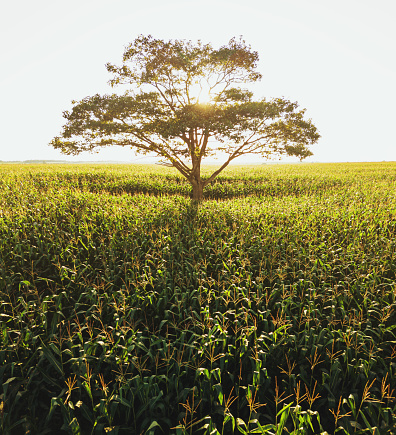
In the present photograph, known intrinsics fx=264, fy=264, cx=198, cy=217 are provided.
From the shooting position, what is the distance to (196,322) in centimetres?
483

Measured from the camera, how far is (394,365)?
399 cm

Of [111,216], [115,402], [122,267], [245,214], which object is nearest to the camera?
[115,402]

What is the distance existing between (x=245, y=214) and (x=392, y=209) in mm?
7201

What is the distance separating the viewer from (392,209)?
12625 millimetres

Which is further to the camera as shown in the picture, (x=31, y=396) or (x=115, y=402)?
(x=31, y=396)

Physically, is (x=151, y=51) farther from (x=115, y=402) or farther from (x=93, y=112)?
(x=115, y=402)

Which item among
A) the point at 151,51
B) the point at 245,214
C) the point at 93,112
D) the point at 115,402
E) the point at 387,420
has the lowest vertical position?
the point at 387,420

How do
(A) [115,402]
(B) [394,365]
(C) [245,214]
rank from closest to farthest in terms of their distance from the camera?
(A) [115,402], (B) [394,365], (C) [245,214]

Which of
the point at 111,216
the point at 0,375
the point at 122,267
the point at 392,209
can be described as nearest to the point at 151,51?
the point at 111,216

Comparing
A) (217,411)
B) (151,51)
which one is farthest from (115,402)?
(151,51)

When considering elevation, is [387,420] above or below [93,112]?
below

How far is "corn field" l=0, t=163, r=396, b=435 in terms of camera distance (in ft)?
11.2

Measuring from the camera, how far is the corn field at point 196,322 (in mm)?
3422

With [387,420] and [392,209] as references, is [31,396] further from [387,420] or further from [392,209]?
[392,209]
